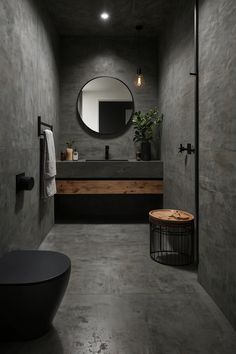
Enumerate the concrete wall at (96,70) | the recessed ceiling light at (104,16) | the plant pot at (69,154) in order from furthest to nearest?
the concrete wall at (96,70) → the plant pot at (69,154) → the recessed ceiling light at (104,16)

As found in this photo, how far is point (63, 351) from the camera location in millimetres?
1446

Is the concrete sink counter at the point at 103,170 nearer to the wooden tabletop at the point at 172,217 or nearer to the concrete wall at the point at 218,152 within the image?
the wooden tabletop at the point at 172,217

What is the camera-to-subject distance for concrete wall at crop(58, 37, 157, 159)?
4379mm

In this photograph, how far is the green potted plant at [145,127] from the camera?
4141 mm

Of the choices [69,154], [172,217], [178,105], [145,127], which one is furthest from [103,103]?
[172,217]

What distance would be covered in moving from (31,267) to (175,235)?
4.96ft

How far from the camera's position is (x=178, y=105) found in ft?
10.2

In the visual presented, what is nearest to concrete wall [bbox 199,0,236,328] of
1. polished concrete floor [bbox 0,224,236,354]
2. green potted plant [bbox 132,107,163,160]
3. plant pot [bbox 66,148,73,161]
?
polished concrete floor [bbox 0,224,236,354]

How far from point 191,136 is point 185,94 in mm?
487

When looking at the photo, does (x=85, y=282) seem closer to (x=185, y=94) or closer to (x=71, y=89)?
(x=185, y=94)

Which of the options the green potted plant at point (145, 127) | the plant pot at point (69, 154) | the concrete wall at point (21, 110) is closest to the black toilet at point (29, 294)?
the concrete wall at point (21, 110)

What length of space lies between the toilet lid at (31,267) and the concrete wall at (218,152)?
0.98m

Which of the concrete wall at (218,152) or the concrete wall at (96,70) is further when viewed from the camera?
the concrete wall at (96,70)

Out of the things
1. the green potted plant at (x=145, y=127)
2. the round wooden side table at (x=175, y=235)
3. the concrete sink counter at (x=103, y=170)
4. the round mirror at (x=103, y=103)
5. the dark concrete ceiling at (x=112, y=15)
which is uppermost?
the dark concrete ceiling at (x=112, y=15)
